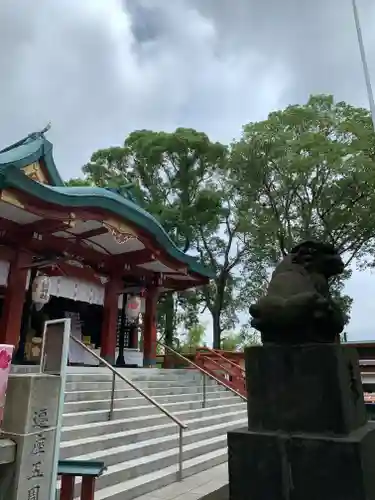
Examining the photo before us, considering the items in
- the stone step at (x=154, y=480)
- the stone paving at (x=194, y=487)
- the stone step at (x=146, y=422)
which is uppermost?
the stone step at (x=146, y=422)

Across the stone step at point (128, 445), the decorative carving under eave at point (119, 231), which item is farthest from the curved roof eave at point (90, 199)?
the stone step at point (128, 445)

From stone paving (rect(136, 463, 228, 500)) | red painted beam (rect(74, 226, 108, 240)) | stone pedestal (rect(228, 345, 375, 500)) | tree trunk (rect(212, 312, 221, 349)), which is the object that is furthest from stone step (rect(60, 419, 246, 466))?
tree trunk (rect(212, 312, 221, 349))

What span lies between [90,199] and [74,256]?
2.62 meters

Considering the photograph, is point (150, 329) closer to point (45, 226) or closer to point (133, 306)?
point (133, 306)

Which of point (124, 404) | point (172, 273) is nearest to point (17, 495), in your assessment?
point (124, 404)

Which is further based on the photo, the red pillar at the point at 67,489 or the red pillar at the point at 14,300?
the red pillar at the point at 14,300

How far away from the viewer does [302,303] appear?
3467mm

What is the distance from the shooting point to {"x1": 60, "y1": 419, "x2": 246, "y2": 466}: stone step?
17.3 ft

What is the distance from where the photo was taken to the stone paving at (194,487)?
493 cm

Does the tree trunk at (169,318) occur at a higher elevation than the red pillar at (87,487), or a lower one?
higher

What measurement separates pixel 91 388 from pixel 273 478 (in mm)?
5472

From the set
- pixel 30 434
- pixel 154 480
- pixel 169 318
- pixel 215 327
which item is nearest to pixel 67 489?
pixel 30 434

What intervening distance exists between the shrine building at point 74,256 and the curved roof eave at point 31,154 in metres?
0.02

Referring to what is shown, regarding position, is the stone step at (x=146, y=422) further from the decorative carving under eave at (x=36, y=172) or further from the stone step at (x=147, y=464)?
the decorative carving under eave at (x=36, y=172)
